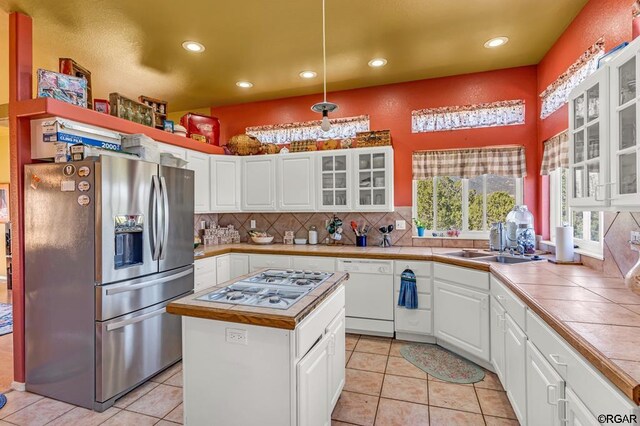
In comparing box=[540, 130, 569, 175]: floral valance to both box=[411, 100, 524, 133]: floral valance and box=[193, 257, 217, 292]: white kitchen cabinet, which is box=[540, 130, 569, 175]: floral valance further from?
box=[193, 257, 217, 292]: white kitchen cabinet

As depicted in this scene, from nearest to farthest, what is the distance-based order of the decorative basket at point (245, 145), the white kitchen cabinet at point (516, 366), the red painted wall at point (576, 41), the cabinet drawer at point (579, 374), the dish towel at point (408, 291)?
the cabinet drawer at point (579, 374), the white kitchen cabinet at point (516, 366), the red painted wall at point (576, 41), the dish towel at point (408, 291), the decorative basket at point (245, 145)

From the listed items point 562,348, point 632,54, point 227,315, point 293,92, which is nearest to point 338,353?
point 227,315

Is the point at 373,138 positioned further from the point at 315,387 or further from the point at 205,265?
the point at 315,387

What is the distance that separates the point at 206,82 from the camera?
370 centimetres

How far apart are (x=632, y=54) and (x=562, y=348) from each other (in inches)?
52.0

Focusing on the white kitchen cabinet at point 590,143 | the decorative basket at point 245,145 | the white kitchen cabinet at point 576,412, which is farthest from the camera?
the decorative basket at point 245,145

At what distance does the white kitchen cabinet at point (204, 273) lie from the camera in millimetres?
3273

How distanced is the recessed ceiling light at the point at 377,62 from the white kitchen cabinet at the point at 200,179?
2211 millimetres

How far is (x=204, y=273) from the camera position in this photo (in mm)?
3391

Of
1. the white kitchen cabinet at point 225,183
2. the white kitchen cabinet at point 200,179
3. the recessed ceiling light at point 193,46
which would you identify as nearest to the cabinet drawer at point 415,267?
the white kitchen cabinet at point 225,183

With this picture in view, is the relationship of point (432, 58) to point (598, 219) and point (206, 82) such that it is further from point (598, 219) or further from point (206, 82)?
point (206, 82)

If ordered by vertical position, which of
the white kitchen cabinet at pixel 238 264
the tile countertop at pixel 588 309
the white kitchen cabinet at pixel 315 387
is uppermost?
the tile countertop at pixel 588 309

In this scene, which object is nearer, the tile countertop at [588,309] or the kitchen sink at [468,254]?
the tile countertop at [588,309]

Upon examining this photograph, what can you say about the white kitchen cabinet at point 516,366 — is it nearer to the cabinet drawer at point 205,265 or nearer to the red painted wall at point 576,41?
the red painted wall at point 576,41
